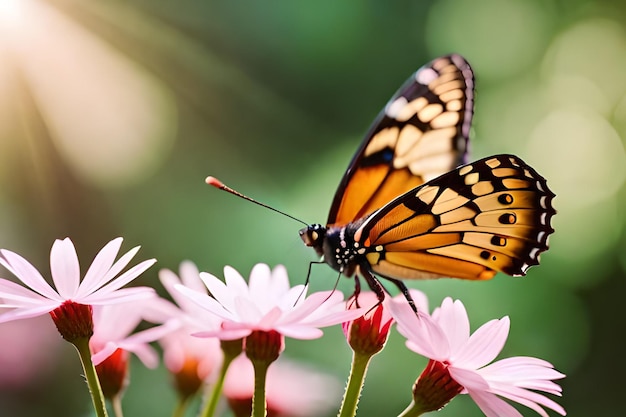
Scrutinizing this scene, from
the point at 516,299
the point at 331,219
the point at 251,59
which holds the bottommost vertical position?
the point at 331,219

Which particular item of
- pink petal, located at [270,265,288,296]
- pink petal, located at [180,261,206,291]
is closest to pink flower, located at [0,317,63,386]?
pink petal, located at [180,261,206,291]

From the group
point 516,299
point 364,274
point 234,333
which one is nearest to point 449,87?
point 364,274

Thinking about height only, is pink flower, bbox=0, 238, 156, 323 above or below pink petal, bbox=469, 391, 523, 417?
above

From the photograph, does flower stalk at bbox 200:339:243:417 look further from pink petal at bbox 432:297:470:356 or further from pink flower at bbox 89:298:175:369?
pink petal at bbox 432:297:470:356

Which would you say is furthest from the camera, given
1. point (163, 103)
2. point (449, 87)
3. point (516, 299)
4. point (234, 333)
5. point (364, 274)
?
point (163, 103)

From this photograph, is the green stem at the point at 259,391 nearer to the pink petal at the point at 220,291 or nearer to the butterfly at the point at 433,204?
the pink petal at the point at 220,291

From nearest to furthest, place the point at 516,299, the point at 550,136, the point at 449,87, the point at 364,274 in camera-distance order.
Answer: the point at 364,274 < the point at 449,87 < the point at 516,299 < the point at 550,136

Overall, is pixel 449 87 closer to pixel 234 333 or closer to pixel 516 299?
pixel 234 333
